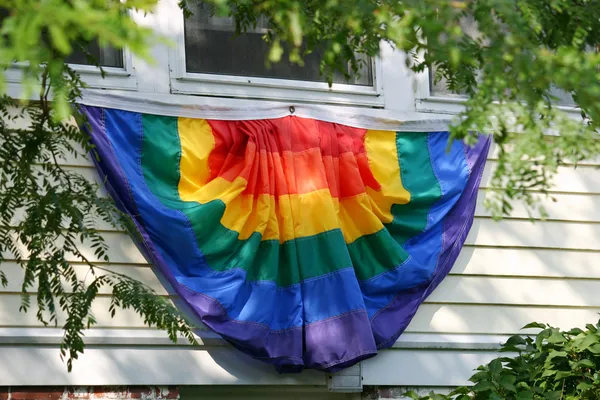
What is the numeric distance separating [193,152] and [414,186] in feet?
4.62

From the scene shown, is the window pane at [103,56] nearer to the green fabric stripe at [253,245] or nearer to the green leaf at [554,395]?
the green fabric stripe at [253,245]

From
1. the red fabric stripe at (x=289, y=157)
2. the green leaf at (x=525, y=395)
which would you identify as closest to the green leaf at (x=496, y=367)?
the green leaf at (x=525, y=395)

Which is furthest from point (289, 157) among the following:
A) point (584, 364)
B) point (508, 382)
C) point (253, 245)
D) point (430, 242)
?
point (584, 364)

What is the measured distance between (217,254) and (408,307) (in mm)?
1223

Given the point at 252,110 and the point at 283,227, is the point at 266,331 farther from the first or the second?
the point at 252,110

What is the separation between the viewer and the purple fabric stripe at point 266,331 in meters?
6.26

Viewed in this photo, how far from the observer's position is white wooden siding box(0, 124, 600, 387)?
609 centimetres

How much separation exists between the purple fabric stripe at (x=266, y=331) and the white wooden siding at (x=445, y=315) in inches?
5.5

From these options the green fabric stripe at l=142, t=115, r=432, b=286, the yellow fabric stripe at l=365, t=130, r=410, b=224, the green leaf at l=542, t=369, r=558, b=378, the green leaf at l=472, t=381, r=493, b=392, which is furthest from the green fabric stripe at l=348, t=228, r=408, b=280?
the green leaf at l=542, t=369, r=558, b=378

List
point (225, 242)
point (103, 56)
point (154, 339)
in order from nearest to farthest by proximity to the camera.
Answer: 1. point (154, 339)
2. point (225, 242)
3. point (103, 56)

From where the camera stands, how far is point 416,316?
6.93 meters

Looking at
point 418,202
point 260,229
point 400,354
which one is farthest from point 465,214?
point 260,229

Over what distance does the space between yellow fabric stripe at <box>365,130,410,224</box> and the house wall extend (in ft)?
0.67

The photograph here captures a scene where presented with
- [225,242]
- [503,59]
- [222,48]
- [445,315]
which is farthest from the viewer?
[445,315]
